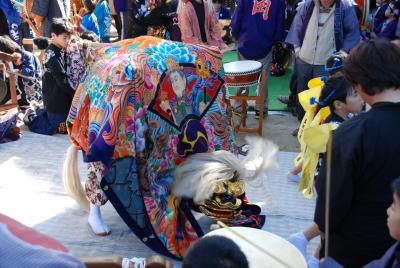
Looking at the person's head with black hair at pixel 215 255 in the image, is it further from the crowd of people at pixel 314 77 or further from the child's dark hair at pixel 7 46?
the child's dark hair at pixel 7 46

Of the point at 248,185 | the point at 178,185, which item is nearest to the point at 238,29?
the point at 248,185

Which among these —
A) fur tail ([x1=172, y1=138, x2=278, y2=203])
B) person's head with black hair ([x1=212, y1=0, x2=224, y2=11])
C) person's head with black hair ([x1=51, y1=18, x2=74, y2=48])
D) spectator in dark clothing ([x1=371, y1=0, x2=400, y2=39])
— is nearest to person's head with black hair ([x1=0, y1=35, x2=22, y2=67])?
person's head with black hair ([x1=51, y1=18, x2=74, y2=48])

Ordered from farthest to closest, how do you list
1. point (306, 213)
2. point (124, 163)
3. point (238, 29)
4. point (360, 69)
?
point (238, 29) → point (306, 213) → point (124, 163) → point (360, 69)

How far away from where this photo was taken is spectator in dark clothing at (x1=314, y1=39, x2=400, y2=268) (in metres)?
1.59

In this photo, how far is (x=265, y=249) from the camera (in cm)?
146

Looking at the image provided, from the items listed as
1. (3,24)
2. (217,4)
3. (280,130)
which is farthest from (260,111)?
(3,24)

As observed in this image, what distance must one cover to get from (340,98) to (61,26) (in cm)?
262

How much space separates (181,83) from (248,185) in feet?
4.54

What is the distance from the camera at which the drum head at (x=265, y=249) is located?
1382 millimetres

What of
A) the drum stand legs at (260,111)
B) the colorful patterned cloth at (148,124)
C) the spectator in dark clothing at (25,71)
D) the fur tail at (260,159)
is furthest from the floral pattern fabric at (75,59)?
the fur tail at (260,159)

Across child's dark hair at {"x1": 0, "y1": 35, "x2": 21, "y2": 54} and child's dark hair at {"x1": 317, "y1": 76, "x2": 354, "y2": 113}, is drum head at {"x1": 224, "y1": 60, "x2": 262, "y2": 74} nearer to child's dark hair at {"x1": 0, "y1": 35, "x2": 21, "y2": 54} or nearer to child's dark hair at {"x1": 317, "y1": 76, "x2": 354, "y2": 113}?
child's dark hair at {"x1": 317, "y1": 76, "x2": 354, "y2": 113}

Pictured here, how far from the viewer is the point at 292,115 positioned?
540 centimetres

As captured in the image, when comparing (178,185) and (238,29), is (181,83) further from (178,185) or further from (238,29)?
(238,29)

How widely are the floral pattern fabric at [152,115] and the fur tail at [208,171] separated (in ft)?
0.24
